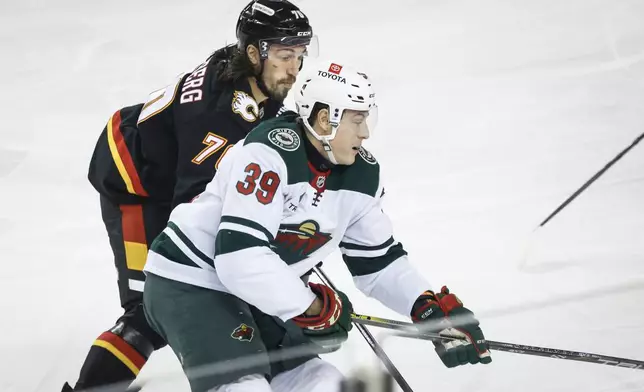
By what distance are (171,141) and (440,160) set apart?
190 centimetres

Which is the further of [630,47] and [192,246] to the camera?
[630,47]

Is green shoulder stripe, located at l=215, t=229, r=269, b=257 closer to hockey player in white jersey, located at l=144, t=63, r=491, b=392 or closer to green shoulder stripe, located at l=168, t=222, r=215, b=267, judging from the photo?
hockey player in white jersey, located at l=144, t=63, r=491, b=392

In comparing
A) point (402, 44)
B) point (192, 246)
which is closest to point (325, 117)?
point (192, 246)

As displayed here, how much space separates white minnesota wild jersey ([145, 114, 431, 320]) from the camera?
2.16 meters

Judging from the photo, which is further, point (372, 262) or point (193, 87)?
point (193, 87)

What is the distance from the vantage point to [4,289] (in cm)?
368

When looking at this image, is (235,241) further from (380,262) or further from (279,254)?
(380,262)

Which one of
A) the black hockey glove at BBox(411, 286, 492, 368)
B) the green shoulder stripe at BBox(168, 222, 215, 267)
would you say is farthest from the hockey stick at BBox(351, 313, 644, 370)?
the green shoulder stripe at BBox(168, 222, 215, 267)

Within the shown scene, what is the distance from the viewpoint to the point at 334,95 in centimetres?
231

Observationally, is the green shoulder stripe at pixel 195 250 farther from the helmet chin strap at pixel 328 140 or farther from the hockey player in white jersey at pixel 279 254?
the helmet chin strap at pixel 328 140

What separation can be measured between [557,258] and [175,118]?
1.64 metres

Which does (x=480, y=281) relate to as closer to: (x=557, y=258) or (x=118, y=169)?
(x=557, y=258)

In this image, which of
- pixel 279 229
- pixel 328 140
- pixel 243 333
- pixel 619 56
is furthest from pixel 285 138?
pixel 619 56

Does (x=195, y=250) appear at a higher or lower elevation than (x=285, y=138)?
lower
